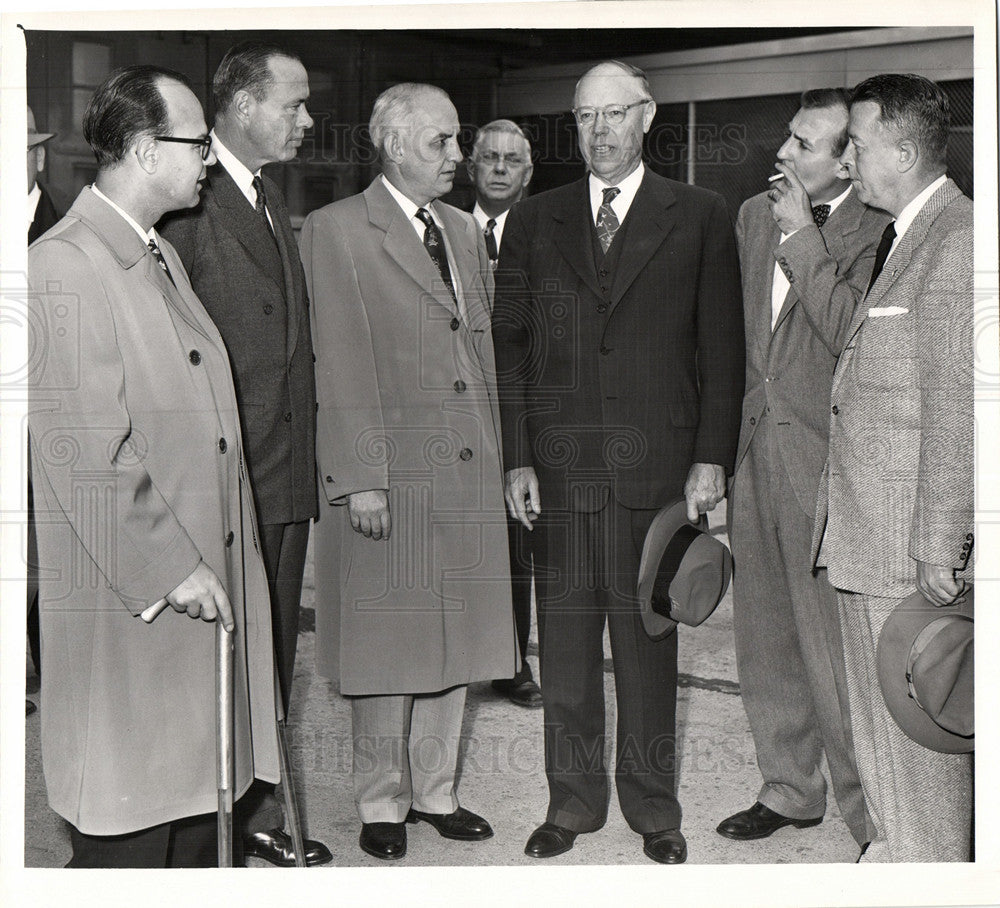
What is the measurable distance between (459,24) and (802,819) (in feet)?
8.59

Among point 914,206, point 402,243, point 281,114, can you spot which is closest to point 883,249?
point 914,206

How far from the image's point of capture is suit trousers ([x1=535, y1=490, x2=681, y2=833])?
3.92m

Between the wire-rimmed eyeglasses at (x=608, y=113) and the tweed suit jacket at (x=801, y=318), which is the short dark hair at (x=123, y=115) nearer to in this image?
the wire-rimmed eyeglasses at (x=608, y=113)

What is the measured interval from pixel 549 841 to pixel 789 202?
203 centimetres

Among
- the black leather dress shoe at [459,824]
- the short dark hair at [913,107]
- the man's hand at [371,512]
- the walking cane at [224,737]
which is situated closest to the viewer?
the walking cane at [224,737]

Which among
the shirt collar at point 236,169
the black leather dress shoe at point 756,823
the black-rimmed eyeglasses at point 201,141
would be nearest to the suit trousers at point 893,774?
the black leather dress shoe at point 756,823

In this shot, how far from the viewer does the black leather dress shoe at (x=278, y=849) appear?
3850mm

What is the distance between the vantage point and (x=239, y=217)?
12.2 feet

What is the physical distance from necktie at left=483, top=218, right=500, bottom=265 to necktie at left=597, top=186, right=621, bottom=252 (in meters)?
0.32

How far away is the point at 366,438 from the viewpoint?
385 centimetres

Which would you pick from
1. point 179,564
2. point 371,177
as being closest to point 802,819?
point 179,564

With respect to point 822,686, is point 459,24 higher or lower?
higher

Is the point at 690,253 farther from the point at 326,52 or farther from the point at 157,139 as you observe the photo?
the point at 157,139

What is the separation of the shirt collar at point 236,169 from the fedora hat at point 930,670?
2.17m
